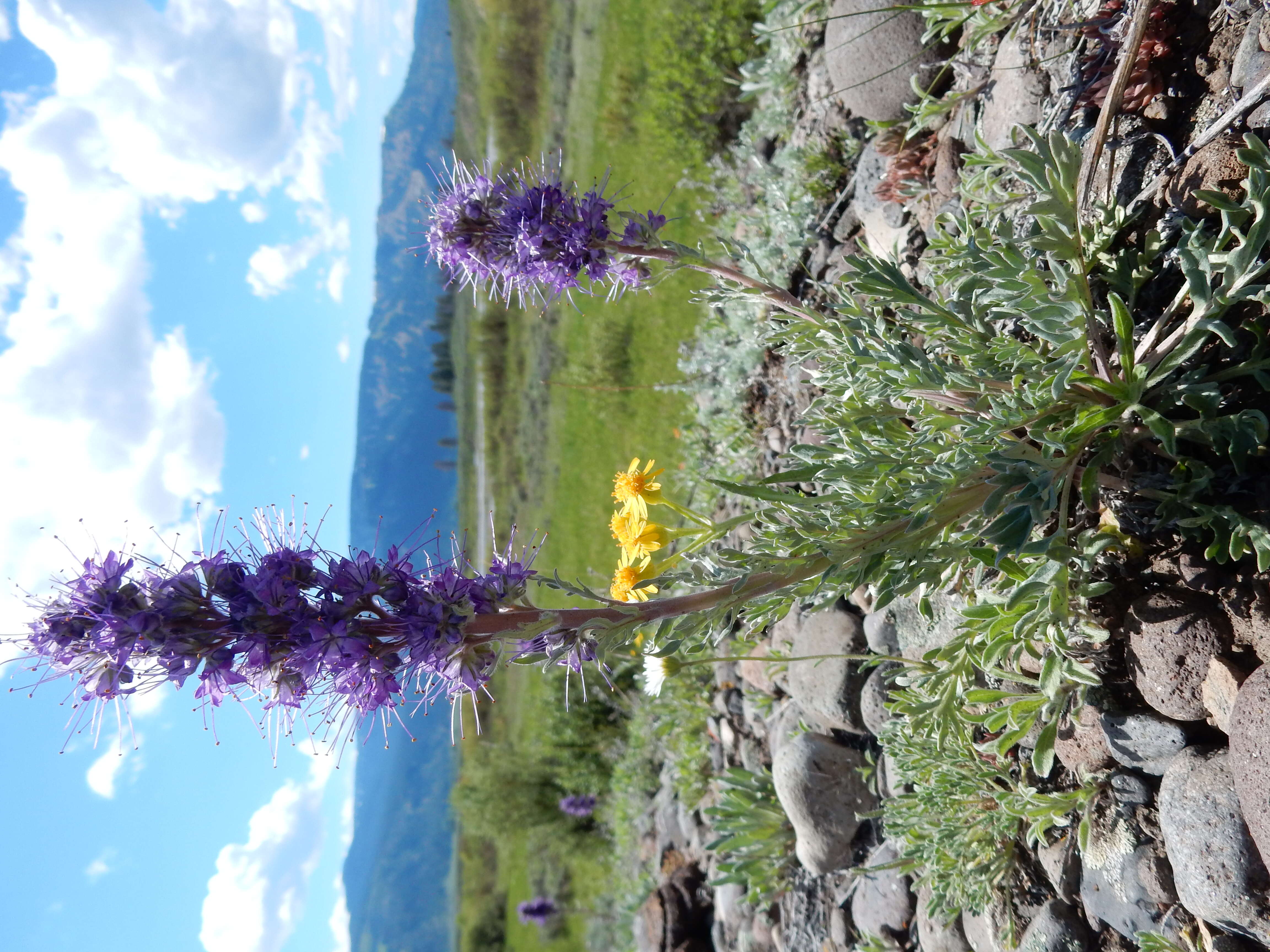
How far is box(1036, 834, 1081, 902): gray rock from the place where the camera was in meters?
2.81

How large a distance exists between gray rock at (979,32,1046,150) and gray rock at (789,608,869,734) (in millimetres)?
2491

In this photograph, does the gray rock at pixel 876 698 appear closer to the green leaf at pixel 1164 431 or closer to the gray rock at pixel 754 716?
the gray rock at pixel 754 716

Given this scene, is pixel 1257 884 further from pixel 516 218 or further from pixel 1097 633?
pixel 516 218

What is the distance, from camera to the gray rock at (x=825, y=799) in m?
4.25

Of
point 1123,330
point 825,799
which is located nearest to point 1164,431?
point 1123,330

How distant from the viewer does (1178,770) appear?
2344 mm

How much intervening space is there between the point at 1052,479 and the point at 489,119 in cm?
1396

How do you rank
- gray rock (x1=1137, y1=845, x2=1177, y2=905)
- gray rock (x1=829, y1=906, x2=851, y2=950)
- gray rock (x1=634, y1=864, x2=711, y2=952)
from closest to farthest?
gray rock (x1=1137, y1=845, x2=1177, y2=905), gray rock (x1=829, y1=906, x2=851, y2=950), gray rock (x1=634, y1=864, x2=711, y2=952)

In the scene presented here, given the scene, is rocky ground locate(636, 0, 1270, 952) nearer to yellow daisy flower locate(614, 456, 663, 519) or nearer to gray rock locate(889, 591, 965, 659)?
gray rock locate(889, 591, 965, 659)

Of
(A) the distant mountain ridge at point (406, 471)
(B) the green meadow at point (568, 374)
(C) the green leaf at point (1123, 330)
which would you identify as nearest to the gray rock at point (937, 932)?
(C) the green leaf at point (1123, 330)

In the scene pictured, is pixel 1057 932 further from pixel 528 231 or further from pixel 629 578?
pixel 528 231

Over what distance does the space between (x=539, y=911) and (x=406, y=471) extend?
30.6 ft

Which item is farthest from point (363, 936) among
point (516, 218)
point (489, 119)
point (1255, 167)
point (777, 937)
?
point (1255, 167)

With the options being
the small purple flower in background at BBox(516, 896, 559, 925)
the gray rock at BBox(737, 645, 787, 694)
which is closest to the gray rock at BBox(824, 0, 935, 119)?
the gray rock at BBox(737, 645, 787, 694)
